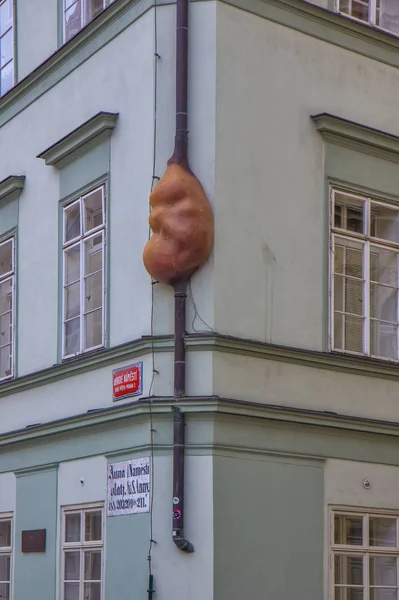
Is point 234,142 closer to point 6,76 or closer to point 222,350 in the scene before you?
point 222,350

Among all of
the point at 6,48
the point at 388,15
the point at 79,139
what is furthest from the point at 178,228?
the point at 6,48

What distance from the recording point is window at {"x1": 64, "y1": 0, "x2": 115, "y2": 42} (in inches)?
596

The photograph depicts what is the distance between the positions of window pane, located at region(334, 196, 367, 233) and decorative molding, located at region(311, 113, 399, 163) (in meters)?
0.59

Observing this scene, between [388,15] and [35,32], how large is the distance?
4687 mm

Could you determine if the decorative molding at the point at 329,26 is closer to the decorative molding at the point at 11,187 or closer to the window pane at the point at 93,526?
the decorative molding at the point at 11,187

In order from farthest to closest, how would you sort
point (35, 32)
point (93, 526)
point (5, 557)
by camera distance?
point (35, 32) → point (5, 557) → point (93, 526)

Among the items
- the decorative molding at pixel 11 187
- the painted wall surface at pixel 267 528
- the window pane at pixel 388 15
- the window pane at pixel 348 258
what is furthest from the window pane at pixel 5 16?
the painted wall surface at pixel 267 528

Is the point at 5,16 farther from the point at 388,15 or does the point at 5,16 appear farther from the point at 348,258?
the point at 348,258

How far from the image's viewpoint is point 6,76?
17656mm

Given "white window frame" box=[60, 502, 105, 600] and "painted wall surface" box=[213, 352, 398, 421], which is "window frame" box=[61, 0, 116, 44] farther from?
"white window frame" box=[60, 502, 105, 600]

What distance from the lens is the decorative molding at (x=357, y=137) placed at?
13906 millimetres

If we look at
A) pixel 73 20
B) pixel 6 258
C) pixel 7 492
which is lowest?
pixel 7 492

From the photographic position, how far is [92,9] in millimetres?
15266

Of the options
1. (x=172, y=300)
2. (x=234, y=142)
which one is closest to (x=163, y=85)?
A: (x=234, y=142)
